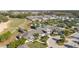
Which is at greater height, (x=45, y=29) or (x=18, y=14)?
(x=18, y=14)
